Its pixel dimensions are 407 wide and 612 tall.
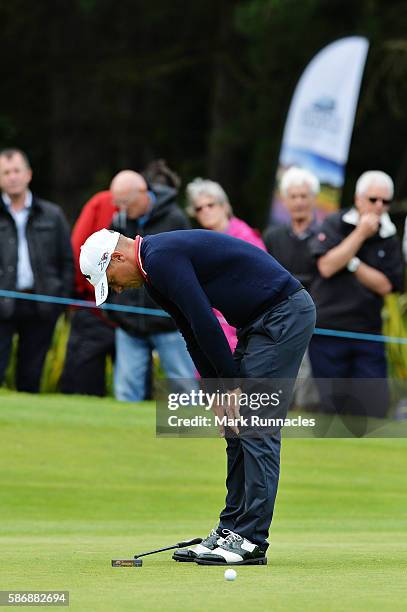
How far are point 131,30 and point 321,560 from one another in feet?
72.0

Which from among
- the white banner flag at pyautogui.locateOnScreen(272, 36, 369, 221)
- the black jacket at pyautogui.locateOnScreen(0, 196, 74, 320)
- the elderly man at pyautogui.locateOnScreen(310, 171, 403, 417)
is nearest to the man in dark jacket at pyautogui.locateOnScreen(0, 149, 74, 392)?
the black jacket at pyautogui.locateOnScreen(0, 196, 74, 320)

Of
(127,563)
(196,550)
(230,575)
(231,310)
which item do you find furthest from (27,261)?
(230,575)

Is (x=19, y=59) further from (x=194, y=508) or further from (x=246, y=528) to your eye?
(x=246, y=528)

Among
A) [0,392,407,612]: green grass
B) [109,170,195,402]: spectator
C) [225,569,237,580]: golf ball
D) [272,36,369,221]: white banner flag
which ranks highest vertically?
[272,36,369,221]: white banner flag

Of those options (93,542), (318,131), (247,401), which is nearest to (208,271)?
(247,401)

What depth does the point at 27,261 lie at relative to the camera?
12688 millimetres

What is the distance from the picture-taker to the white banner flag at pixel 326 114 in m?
16.4

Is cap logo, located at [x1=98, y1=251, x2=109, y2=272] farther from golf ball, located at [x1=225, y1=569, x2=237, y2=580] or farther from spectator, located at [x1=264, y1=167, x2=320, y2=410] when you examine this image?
spectator, located at [x1=264, y1=167, x2=320, y2=410]

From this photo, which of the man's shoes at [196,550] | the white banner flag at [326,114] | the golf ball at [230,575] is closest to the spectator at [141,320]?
the white banner flag at [326,114]

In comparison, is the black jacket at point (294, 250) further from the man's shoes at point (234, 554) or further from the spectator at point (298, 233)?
→ the man's shoes at point (234, 554)

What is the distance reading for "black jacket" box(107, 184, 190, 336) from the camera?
1224cm

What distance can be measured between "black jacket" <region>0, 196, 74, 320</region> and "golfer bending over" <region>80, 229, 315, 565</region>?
5087 millimetres

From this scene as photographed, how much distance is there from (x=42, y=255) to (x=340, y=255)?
250 centimetres

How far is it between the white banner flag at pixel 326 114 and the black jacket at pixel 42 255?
3.62 metres
